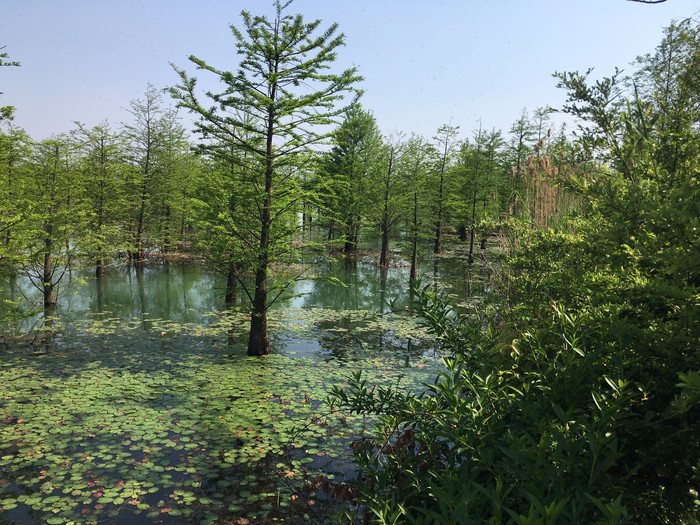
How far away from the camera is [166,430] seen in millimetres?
5227

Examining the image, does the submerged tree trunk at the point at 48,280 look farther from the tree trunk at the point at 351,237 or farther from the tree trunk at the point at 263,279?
the tree trunk at the point at 351,237

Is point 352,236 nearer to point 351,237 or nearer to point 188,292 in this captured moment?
point 351,237

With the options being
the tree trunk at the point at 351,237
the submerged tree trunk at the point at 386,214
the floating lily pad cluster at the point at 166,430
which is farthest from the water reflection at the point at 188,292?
the tree trunk at the point at 351,237

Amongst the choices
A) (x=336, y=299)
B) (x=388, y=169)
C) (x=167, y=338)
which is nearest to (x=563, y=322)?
(x=167, y=338)

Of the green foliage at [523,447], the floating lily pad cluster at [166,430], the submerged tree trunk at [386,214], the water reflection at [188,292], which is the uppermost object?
the submerged tree trunk at [386,214]

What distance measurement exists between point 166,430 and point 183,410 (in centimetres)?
58

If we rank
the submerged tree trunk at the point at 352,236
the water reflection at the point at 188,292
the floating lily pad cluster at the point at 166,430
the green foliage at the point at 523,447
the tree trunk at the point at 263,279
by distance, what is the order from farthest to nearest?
the submerged tree trunk at the point at 352,236, the water reflection at the point at 188,292, the tree trunk at the point at 263,279, the floating lily pad cluster at the point at 166,430, the green foliage at the point at 523,447

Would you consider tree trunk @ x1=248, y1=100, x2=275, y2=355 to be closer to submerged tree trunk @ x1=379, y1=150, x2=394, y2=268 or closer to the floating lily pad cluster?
the floating lily pad cluster

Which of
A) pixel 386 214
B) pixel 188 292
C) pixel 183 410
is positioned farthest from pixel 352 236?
pixel 183 410

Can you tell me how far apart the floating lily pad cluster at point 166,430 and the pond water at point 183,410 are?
0.06ft

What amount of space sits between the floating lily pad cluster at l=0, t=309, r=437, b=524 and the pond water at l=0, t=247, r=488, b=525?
18mm

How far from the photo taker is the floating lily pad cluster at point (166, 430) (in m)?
3.84

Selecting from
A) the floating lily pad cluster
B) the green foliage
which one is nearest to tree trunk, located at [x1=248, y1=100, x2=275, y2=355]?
the floating lily pad cluster

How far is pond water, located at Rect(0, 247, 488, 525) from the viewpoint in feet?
12.7
